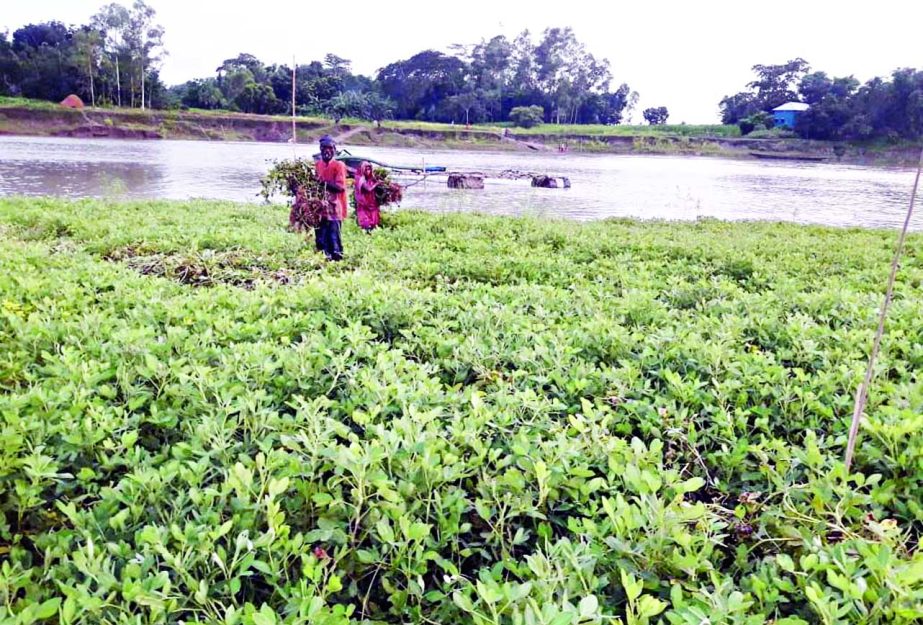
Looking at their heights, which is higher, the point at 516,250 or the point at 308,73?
the point at 308,73

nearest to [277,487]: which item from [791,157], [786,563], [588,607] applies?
[588,607]

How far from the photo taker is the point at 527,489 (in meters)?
1.64

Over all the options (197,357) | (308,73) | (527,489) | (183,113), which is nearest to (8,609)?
(527,489)

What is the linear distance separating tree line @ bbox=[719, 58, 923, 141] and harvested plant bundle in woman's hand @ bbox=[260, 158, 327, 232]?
184 ft

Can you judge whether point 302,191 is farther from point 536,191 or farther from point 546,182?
point 546,182

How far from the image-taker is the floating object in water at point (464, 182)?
2455 cm

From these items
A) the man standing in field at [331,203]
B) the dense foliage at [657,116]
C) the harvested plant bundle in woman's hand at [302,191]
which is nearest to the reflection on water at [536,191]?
the harvested plant bundle in woman's hand at [302,191]

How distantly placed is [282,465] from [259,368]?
2.33ft

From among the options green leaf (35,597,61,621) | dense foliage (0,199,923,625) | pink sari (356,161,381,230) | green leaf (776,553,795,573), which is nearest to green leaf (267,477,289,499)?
dense foliage (0,199,923,625)

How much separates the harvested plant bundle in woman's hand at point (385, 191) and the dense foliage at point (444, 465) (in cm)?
696

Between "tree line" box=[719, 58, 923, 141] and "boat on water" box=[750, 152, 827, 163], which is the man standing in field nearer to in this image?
"tree line" box=[719, 58, 923, 141]

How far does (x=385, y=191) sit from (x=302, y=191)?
2550 mm

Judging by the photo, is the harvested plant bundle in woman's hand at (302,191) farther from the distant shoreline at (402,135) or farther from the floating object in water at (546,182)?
the distant shoreline at (402,135)

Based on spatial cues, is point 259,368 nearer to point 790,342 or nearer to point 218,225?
point 790,342
